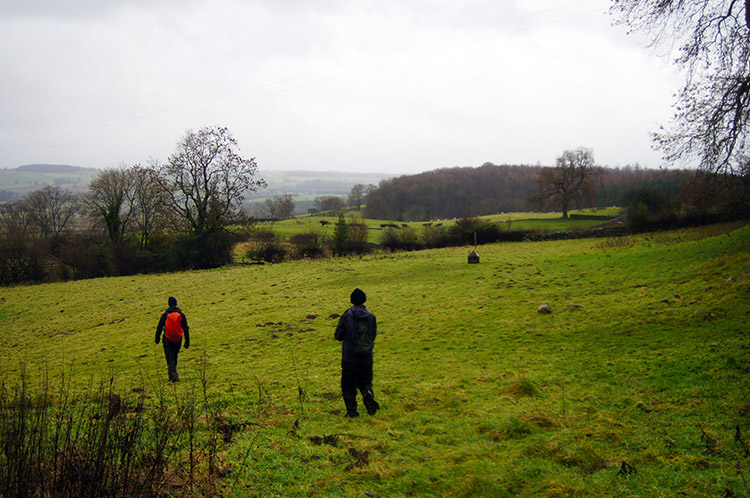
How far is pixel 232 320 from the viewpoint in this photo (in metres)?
18.7

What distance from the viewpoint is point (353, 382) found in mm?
8008

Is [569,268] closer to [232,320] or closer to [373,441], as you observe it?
[232,320]

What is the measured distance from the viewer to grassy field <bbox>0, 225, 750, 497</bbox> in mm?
5414

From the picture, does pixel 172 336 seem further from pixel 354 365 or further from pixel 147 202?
pixel 147 202

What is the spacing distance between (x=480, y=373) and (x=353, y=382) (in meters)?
3.72

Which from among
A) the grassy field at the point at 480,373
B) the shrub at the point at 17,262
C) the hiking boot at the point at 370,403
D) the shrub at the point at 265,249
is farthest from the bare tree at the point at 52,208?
the hiking boot at the point at 370,403

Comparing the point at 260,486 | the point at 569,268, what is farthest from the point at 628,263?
the point at 260,486

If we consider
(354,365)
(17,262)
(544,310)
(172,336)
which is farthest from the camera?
(17,262)

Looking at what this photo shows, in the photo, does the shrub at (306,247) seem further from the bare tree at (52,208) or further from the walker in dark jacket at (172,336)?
the bare tree at (52,208)

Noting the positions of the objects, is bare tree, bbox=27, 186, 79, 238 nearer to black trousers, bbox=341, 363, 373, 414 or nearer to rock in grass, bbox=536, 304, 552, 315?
rock in grass, bbox=536, 304, 552, 315

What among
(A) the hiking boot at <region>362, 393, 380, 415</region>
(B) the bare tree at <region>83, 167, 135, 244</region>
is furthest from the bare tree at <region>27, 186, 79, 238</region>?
(A) the hiking boot at <region>362, 393, 380, 415</region>

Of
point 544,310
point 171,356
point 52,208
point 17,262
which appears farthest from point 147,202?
point 544,310

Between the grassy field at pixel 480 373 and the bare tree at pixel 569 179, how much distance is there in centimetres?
4601

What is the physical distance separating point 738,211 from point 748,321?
27.4 meters
